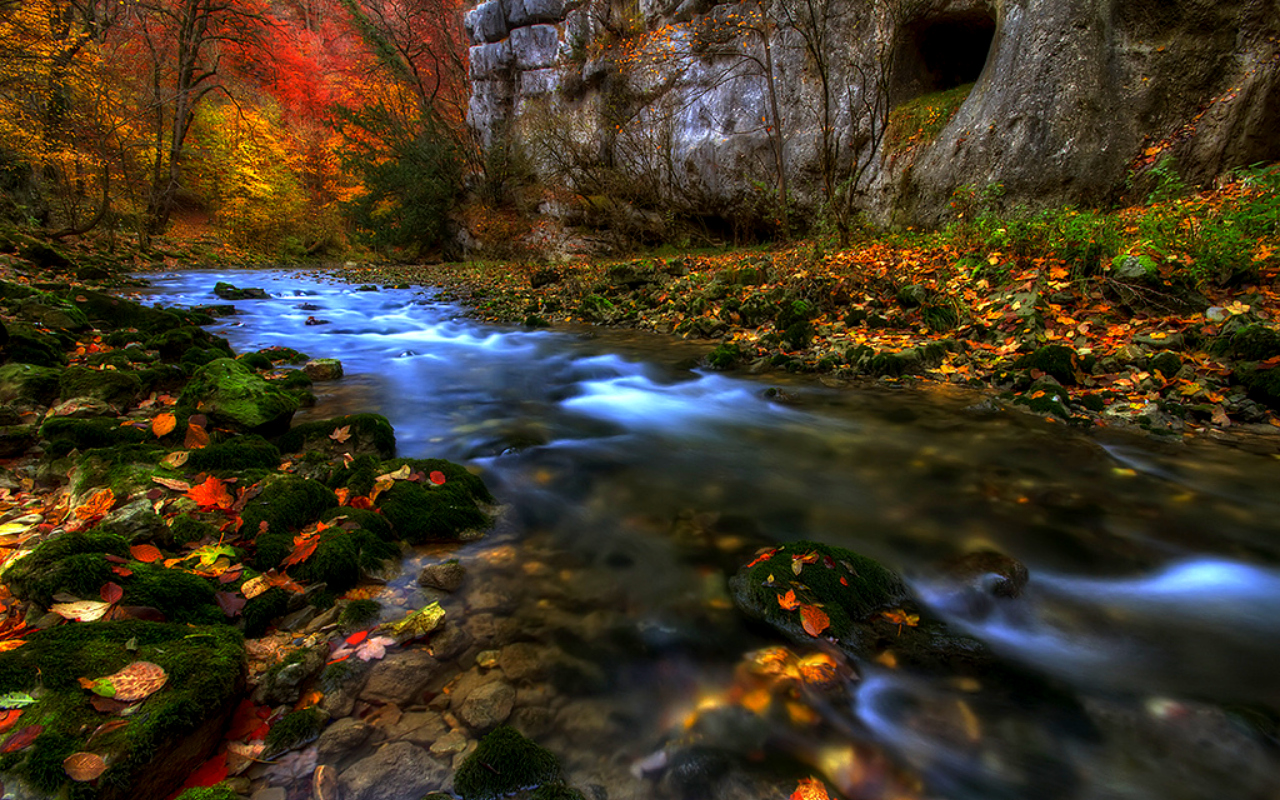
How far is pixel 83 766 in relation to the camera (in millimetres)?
1244

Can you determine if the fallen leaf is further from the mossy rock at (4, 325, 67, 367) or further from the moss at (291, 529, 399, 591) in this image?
the mossy rock at (4, 325, 67, 367)

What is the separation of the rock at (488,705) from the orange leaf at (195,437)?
8.54ft

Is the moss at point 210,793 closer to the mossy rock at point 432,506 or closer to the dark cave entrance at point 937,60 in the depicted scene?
the mossy rock at point 432,506

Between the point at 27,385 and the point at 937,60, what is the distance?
645 inches

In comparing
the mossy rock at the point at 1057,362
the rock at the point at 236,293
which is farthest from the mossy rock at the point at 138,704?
the rock at the point at 236,293

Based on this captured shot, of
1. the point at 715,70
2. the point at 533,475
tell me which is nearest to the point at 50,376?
the point at 533,475

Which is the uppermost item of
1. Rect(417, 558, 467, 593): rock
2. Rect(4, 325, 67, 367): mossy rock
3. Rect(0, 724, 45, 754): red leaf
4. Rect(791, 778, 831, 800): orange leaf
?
Rect(4, 325, 67, 367): mossy rock

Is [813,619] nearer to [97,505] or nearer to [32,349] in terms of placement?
[97,505]

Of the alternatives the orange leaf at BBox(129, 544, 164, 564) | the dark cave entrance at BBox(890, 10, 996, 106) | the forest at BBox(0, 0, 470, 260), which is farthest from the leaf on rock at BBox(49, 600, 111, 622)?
the dark cave entrance at BBox(890, 10, 996, 106)

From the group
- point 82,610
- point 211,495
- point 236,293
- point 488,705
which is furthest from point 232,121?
point 488,705

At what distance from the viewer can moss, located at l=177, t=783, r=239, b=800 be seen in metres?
1.34

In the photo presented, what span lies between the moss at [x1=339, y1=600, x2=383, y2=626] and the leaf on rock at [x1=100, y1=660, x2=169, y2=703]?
2.07 ft

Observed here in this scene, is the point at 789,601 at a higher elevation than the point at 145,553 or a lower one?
lower

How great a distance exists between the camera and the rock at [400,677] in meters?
1.83
